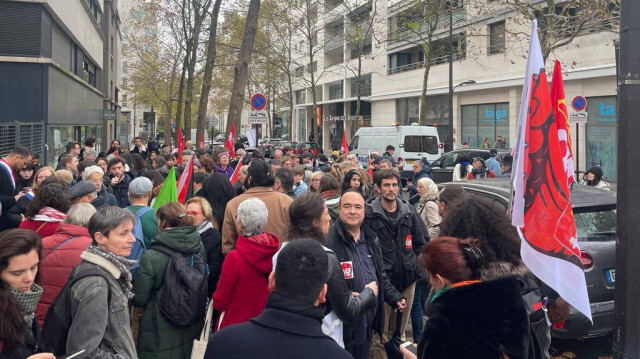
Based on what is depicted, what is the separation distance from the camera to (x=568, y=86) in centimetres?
2769

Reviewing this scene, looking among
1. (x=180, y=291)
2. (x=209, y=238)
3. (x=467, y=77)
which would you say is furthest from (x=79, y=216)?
(x=467, y=77)

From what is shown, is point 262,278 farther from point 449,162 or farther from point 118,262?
point 449,162

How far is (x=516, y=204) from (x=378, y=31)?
139 feet

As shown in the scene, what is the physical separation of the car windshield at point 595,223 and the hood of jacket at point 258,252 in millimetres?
3022

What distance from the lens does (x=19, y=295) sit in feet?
9.57

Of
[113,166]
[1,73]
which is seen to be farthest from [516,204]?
[1,73]

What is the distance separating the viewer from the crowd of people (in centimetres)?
267

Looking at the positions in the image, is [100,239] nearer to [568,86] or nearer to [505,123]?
[568,86]

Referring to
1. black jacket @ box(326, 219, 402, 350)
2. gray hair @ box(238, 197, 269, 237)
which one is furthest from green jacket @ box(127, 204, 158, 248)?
black jacket @ box(326, 219, 402, 350)

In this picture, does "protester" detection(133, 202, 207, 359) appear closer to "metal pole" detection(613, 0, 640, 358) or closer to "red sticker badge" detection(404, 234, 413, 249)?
"red sticker badge" detection(404, 234, 413, 249)

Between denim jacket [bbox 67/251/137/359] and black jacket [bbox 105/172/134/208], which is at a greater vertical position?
black jacket [bbox 105/172/134/208]

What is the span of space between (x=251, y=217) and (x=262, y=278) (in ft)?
1.48

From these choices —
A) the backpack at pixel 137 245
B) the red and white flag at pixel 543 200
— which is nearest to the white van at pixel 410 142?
the backpack at pixel 137 245

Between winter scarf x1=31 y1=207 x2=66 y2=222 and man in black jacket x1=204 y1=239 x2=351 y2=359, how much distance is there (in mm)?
2902
